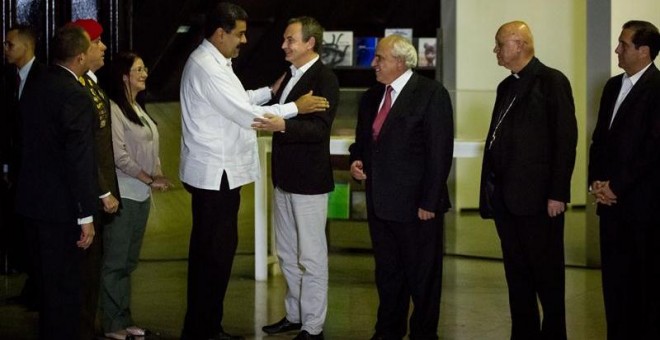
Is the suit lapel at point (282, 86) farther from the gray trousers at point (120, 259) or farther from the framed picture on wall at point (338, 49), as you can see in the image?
the framed picture on wall at point (338, 49)

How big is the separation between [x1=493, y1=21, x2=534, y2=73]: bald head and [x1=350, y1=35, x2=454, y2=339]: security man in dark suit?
0.37m

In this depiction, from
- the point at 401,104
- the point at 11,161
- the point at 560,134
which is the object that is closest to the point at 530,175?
the point at 560,134

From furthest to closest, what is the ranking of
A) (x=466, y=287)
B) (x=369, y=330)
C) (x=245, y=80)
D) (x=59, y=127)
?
(x=245, y=80) < (x=466, y=287) < (x=369, y=330) < (x=59, y=127)

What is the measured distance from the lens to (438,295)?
662cm

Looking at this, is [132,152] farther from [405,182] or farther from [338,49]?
[338,49]

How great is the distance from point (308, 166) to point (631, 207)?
1572 millimetres

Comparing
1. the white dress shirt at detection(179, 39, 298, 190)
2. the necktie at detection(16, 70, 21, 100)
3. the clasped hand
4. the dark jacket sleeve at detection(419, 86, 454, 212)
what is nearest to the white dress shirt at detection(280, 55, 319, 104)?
the white dress shirt at detection(179, 39, 298, 190)

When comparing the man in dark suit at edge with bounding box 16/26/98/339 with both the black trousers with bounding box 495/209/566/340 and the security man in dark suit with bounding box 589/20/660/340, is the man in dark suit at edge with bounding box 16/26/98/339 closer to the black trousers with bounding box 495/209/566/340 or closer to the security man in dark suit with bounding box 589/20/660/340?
the black trousers with bounding box 495/209/566/340

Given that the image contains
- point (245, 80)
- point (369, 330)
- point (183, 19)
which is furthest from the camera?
point (245, 80)

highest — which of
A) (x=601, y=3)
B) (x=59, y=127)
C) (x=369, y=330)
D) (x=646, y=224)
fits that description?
(x=601, y=3)

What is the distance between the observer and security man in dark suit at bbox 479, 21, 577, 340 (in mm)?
6215

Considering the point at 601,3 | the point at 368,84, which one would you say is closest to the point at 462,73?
the point at 368,84

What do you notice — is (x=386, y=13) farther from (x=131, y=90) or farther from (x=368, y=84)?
(x=131, y=90)

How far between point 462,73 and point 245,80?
2.30 m
